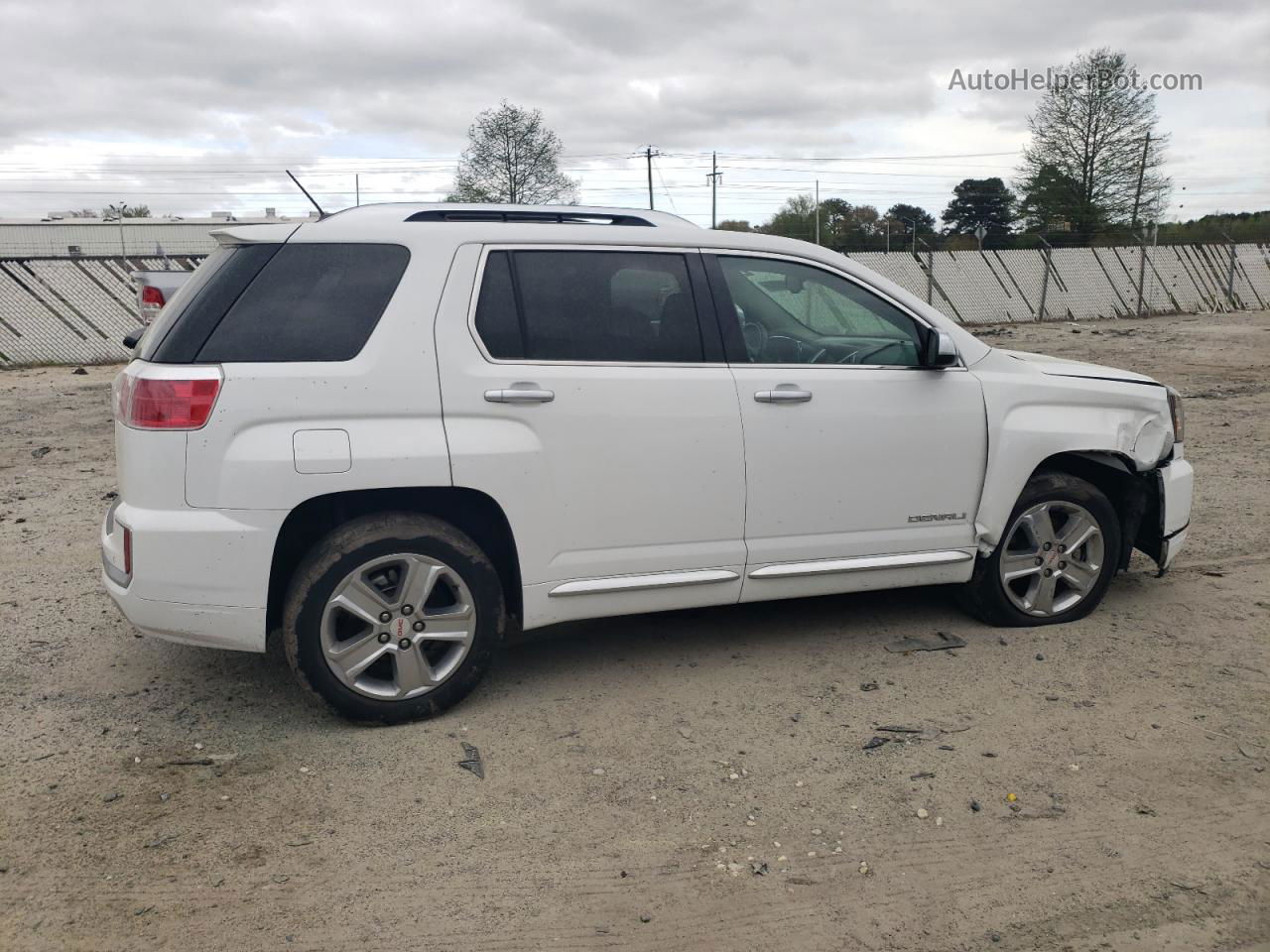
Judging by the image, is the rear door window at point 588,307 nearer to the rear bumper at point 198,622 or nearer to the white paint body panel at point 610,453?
the white paint body panel at point 610,453

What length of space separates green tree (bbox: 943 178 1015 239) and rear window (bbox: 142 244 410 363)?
48.7 metres

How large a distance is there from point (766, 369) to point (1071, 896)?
221 cm

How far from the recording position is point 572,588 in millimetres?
4098

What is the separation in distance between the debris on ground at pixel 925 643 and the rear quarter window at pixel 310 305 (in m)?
2.65

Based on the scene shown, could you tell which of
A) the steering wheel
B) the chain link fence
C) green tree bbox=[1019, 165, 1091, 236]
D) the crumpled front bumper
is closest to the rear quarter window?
the steering wheel

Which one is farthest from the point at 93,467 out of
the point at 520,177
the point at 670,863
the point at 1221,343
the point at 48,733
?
the point at 520,177

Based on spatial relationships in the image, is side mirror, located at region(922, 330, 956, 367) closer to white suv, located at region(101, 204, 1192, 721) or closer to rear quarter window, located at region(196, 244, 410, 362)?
white suv, located at region(101, 204, 1192, 721)

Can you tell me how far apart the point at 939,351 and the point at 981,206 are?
5459 cm

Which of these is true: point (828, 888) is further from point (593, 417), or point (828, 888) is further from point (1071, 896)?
point (593, 417)

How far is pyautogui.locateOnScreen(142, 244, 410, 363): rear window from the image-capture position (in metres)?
3.70

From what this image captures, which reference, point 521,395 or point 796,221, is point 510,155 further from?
point 521,395

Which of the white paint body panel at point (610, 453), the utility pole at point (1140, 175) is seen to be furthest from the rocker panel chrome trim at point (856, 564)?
the utility pole at point (1140, 175)

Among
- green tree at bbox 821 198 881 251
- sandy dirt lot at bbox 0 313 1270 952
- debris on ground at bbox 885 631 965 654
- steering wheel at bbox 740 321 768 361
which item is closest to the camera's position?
sandy dirt lot at bbox 0 313 1270 952

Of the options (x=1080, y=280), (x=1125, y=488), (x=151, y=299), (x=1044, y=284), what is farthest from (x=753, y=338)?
(x=1080, y=280)
